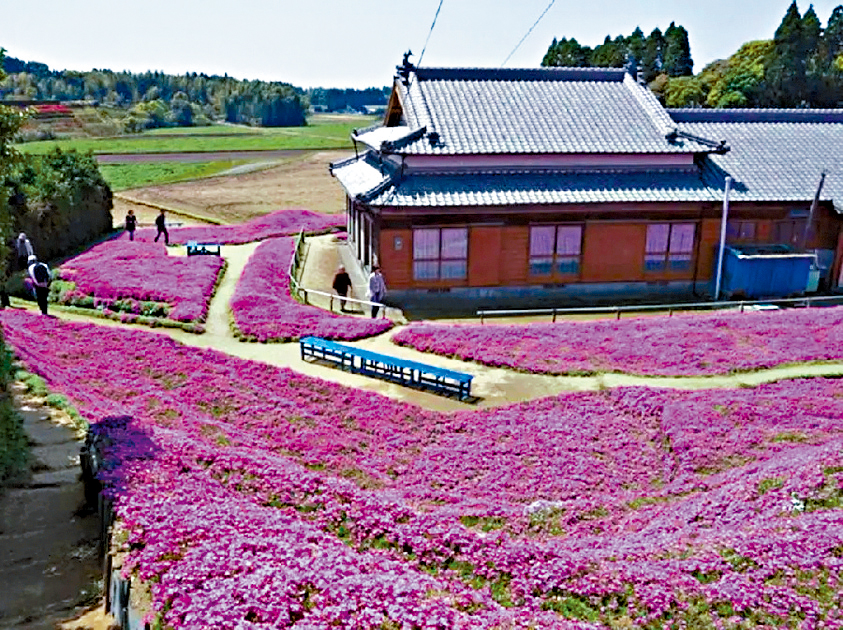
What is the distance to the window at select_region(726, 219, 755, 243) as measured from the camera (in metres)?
36.4

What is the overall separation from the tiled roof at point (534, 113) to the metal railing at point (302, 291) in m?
7.08

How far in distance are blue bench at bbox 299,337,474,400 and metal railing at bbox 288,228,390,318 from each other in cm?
488

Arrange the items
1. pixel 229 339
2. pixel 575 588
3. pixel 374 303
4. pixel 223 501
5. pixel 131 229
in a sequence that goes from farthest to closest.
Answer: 1. pixel 131 229
2. pixel 374 303
3. pixel 229 339
4. pixel 223 501
5. pixel 575 588

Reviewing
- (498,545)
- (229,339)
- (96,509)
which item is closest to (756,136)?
(229,339)

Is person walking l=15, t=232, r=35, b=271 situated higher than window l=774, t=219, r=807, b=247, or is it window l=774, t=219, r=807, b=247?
window l=774, t=219, r=807, b=247

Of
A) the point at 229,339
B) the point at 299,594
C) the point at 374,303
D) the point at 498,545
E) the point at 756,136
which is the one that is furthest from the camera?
the point at 756,136

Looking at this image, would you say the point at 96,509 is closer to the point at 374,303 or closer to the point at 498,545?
the point at 498,545

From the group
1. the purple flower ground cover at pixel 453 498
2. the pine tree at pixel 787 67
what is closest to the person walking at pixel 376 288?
the purple flower ground cover at pixel 453 498

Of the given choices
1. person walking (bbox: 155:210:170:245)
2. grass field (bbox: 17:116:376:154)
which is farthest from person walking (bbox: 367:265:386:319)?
grass field (bbox: 17:116:376:154)

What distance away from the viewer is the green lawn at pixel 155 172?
89.9 meters

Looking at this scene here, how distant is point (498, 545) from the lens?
477 inches

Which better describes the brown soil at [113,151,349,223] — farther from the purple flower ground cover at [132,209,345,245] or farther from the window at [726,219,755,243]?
the window at [726,219,755,243]

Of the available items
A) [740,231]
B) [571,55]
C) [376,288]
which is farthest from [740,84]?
[376,288]

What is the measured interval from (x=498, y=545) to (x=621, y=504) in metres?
5.43
